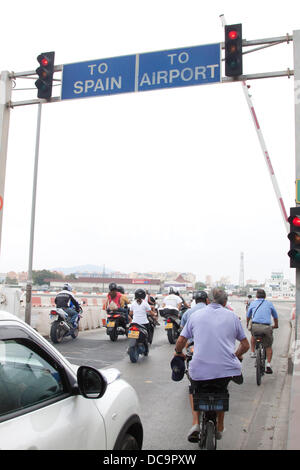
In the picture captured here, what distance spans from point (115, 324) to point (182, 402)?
22.6ft

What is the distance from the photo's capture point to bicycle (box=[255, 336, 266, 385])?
7.86 meters

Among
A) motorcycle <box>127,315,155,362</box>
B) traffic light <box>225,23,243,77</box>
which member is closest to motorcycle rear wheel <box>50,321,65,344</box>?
motorcycle <box>127,315,155,362</box>

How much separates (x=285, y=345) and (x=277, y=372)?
5.20 m

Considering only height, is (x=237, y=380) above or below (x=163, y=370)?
above

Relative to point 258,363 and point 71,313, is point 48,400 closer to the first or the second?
point 258,363

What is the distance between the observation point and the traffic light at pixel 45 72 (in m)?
9.89

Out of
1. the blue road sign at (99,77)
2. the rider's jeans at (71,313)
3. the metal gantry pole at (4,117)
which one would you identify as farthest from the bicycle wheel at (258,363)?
the metal gantry pole at (4,117)

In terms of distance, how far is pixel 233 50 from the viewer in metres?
8.59

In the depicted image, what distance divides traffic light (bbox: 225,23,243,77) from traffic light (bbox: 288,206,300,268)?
303cm

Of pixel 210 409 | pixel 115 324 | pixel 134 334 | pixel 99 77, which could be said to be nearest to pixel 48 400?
pixel 210 409

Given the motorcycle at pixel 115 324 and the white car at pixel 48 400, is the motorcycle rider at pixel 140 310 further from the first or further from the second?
the white car at pixel 48 400
